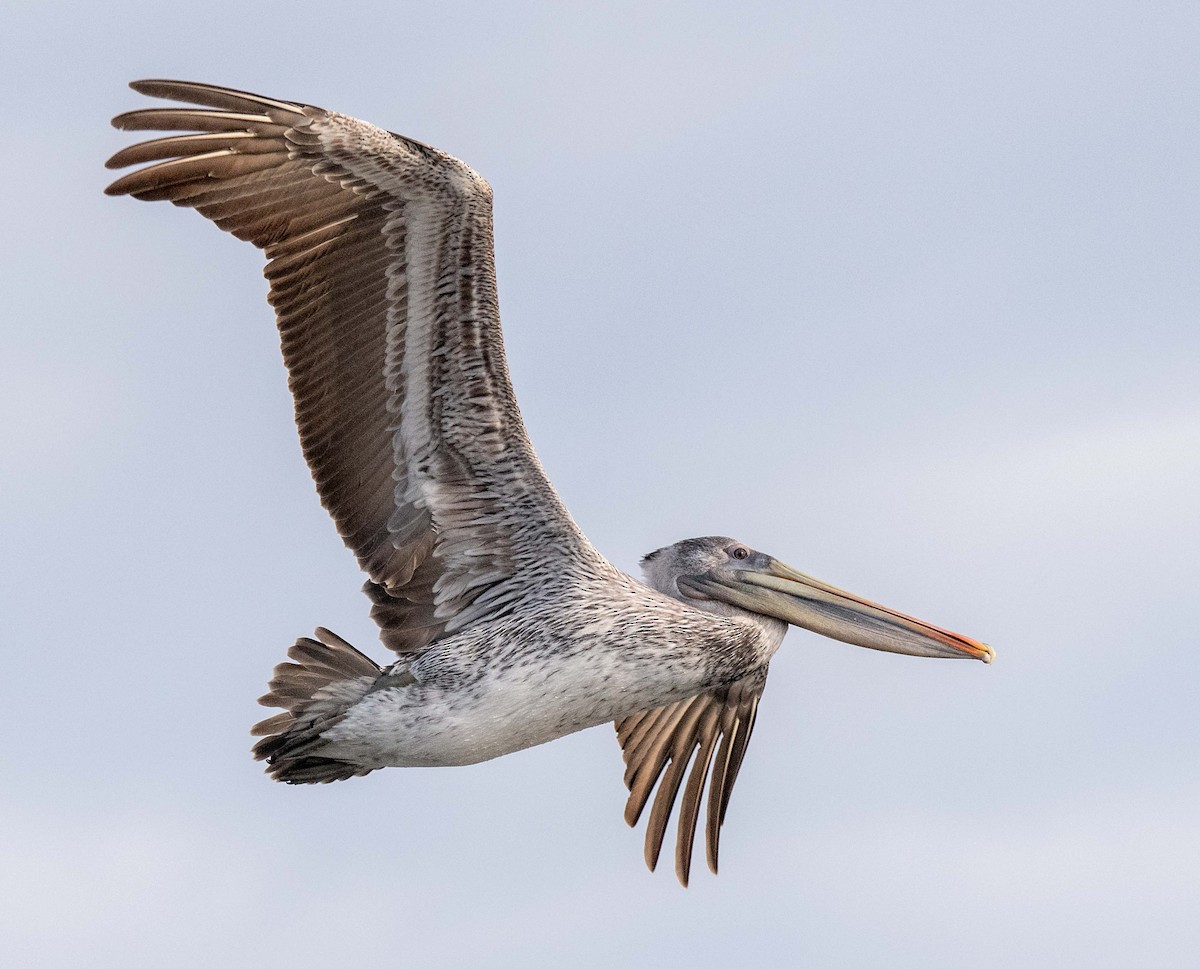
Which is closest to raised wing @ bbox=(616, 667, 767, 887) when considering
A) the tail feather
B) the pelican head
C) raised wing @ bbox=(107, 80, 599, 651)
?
the pelican head

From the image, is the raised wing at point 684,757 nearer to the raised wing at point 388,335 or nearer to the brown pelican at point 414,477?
the brown pelican at point 414,477

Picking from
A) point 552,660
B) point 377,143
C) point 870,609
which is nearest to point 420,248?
point 377,143

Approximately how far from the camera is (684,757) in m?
15.7

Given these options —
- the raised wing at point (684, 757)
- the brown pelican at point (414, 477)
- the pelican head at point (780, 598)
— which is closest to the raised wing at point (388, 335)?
the brown pelican at point (414, 477)

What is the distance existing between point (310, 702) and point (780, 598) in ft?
10.2

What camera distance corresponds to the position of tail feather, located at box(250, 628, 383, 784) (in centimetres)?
1369

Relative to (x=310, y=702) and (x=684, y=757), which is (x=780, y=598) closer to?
(x=684, y=757)

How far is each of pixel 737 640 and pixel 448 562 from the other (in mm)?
1825

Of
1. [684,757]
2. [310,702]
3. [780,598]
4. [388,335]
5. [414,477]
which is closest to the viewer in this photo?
[310,702]

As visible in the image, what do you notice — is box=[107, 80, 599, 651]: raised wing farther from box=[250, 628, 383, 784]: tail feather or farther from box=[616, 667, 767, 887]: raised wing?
box=[616, 667, 767, 887]: raised wing

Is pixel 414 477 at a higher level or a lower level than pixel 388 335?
lower

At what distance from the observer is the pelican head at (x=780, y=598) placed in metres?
14.9

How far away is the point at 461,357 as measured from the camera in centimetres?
1384

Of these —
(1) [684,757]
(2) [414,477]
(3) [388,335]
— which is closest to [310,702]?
(2) [414,477]
